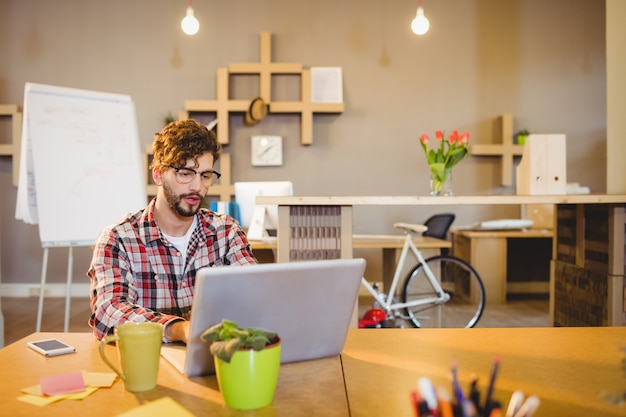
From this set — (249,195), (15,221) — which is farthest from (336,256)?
(15,221)

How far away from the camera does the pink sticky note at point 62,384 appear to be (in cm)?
86

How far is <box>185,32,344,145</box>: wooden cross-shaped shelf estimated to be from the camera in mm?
4754

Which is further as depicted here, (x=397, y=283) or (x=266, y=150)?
(x=266, y=150)

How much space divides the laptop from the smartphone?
203 millimetres

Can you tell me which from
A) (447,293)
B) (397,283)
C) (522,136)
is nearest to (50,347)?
(397,283)

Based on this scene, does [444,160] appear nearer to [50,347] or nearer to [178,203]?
[178,203]

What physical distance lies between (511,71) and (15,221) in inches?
182

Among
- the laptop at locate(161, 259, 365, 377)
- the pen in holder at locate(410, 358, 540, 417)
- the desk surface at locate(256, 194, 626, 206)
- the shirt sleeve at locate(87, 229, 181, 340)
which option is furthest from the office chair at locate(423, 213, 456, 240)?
the pen in holder at locate(410, 358, 540, 417)

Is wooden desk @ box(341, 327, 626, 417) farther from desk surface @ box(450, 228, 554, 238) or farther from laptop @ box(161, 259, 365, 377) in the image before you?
desk surface @ box(450, 228, 554, 238)

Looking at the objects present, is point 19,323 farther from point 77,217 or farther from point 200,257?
point 200,257

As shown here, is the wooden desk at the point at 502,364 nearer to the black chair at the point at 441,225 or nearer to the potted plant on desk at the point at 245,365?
the potted plant on desk at the point at 245,365

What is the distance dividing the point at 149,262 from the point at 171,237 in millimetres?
108

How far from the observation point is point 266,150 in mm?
4891

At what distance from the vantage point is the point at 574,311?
3053 mm
